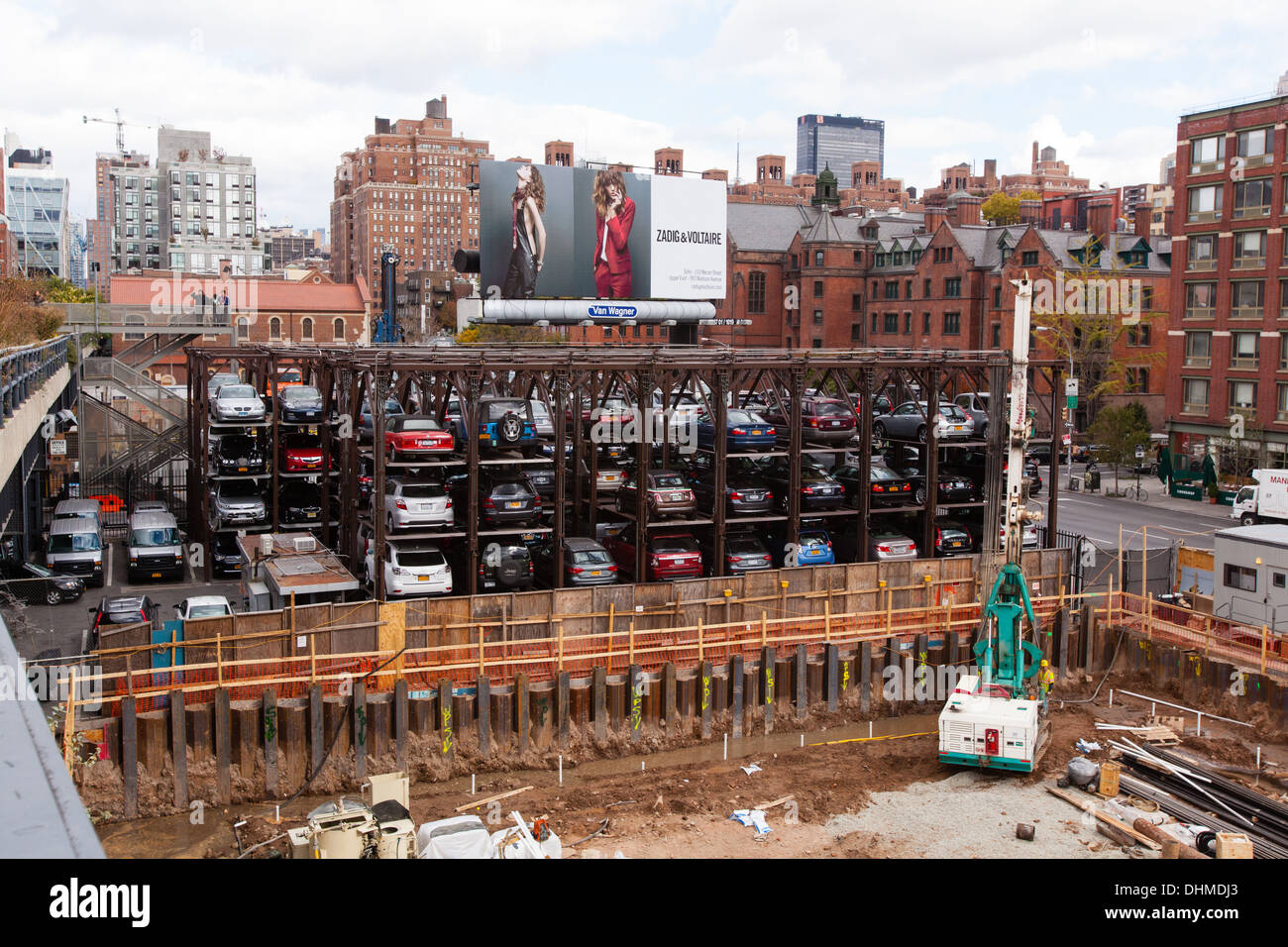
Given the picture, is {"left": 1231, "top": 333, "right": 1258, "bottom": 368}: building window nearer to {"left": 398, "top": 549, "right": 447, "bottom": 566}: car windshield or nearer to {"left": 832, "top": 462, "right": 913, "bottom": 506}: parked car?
{"left": 832, "top": 462, "right": 913, "bottom": 506}: parked car

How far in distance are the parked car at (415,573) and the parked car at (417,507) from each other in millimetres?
757

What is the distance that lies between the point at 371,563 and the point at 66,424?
25.9m

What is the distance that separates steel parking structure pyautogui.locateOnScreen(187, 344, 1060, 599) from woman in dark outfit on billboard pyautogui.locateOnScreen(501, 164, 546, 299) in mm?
9751

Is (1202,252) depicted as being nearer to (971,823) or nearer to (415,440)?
(415,440)

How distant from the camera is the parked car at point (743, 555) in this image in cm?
3131

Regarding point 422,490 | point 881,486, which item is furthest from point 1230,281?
point 422,490

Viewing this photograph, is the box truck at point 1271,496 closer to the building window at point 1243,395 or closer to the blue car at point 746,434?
the building window at point 1243,395

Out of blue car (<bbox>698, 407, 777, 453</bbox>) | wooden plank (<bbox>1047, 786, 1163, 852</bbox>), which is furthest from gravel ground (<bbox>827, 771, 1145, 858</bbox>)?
blue car (<bbox>698, 407, 777, 453</bbox>)

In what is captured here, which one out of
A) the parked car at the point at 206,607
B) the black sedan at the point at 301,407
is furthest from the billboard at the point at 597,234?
the parked car at the point at 206,607

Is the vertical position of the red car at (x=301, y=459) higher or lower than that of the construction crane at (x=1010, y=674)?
higher

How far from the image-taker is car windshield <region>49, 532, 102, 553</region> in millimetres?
33438

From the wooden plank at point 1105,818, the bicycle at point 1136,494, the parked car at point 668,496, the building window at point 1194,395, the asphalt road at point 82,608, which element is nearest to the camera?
the wooden plank at point 1105,818
